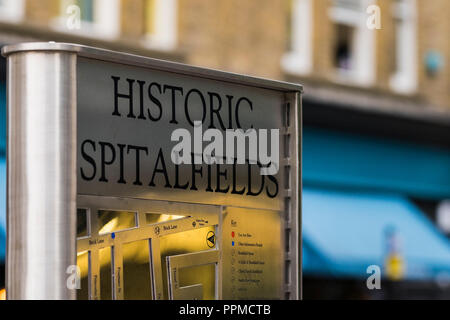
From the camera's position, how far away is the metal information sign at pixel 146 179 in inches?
133

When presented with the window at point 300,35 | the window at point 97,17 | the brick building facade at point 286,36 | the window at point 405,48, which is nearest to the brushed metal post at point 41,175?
the brick building facade at point 286,36

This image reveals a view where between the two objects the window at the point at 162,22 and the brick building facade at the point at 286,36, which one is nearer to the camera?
the brick building facade at the point at 286,36

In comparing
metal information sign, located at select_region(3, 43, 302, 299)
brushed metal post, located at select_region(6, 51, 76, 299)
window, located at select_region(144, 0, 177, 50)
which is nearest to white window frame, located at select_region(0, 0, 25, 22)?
window, located at select_region(144, 0, 177, 50)

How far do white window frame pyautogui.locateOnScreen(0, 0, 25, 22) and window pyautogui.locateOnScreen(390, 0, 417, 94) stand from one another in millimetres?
6867

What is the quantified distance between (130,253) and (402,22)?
1426 cm

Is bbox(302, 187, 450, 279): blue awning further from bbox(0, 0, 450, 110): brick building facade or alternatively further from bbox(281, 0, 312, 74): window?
bbox(281, 0, 312, 74): window

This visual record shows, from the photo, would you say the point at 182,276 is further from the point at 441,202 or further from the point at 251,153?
the point at 441,202

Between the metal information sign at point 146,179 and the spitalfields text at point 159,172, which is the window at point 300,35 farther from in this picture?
the spitalfields text at point 159,172

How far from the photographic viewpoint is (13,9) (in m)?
12.5

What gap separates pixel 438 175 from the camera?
57.7ft

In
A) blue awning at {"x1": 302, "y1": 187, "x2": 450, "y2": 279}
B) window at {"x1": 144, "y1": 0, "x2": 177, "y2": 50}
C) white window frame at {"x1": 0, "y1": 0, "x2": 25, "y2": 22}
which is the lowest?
blue awning at {"x1": 302, "y1": 187, "x2": 450, "y2": 279}

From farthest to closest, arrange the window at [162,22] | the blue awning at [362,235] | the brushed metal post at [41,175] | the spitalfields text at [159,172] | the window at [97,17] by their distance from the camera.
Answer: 1. the blue awning at [362,235]
2. the window at [162,22]
3. the window at [97,17]
4. the spitalfields text at [159,172]
5. the brushed metal post at [41,175]

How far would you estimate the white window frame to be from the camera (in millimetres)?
12438

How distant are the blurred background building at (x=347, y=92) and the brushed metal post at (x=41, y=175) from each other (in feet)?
30.3
